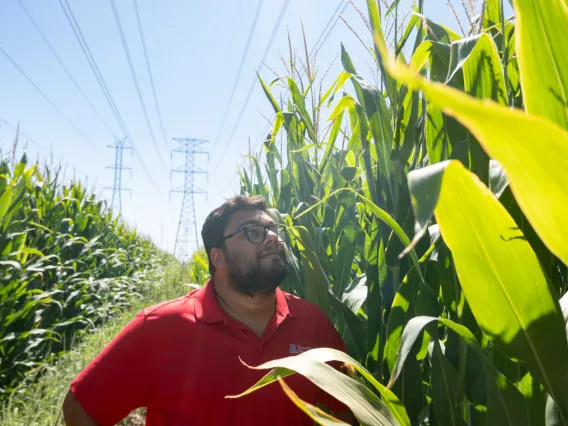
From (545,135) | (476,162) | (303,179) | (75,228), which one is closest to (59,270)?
(75,228)

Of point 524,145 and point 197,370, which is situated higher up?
point 524,145

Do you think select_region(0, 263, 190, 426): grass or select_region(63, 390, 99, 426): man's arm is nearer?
select_region(63, 390, 99, 426): man's arm

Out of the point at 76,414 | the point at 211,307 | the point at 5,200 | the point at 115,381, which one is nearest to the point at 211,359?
the point at 211,307

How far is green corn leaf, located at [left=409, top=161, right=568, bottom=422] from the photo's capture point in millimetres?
561

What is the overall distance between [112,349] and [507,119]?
1.50m

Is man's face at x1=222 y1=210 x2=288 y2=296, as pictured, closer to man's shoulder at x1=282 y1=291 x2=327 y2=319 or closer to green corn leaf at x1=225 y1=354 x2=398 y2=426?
man's shoulder at x1=282 y1=291 x2=327 y2=319

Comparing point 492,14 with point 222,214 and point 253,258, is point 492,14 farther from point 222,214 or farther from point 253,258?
point 222,214

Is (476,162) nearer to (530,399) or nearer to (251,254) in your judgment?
(530,399)

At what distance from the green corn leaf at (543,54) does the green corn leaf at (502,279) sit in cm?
10

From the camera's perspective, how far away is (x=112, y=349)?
1.63 metres

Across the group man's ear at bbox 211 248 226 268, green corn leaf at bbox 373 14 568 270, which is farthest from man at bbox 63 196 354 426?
green corn leaf at bbox 373 14 568 270

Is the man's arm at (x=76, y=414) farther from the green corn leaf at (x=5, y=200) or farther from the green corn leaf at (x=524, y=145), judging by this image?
the green corn leaf at (x=5, y=200)

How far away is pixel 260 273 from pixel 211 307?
0.18 m

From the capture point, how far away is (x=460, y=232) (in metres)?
0.60
